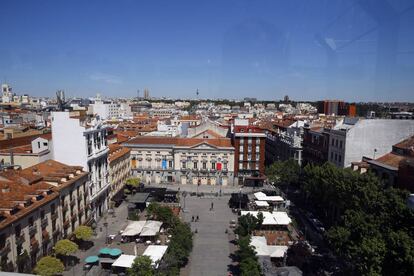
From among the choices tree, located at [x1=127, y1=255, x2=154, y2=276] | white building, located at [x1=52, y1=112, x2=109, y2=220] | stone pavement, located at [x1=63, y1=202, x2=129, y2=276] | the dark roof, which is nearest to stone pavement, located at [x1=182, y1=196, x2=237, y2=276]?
the dark roof

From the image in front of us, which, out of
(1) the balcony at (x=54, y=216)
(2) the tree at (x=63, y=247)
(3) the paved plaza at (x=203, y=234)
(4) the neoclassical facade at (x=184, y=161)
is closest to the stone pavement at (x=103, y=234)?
(3) the paved plaza at (x=203, y=234)

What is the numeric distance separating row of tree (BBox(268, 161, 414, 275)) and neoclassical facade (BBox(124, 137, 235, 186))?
17.2m

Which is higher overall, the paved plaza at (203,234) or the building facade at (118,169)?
the building facade at (118,169)

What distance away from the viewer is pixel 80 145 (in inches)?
1104

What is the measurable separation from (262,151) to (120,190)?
1943 cm

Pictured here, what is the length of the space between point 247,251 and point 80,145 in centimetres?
1729

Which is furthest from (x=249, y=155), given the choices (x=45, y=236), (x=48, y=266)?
(x=48, y=266)

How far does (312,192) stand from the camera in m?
29.4

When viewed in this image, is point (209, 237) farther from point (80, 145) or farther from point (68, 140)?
point (68, 140)

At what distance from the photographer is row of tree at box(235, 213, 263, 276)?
57.2 feet

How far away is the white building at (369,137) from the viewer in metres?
31.1

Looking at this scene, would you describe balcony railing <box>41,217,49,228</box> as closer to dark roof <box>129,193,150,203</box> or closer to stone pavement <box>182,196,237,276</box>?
stone pavement <box>182,196,237,276</box>

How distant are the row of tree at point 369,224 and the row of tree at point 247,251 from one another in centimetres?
500

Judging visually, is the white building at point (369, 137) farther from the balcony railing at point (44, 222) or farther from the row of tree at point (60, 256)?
the balcony railing at point (44, 222)
